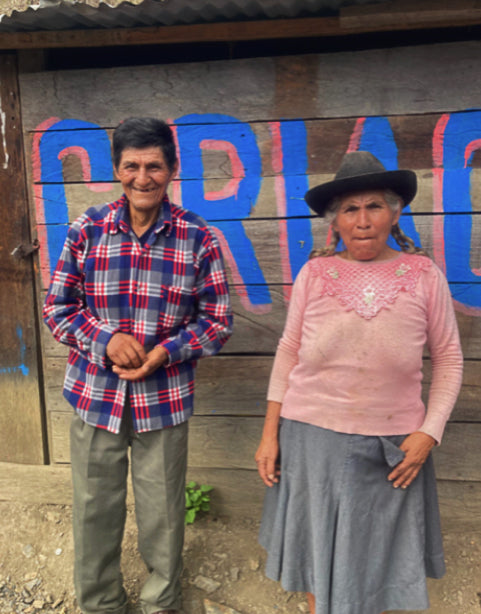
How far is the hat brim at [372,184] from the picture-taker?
161 cm

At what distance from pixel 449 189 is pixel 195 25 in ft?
4.66

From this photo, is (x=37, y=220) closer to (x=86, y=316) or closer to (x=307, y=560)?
(x=86, y=316)

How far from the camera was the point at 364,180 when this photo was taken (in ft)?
5.30

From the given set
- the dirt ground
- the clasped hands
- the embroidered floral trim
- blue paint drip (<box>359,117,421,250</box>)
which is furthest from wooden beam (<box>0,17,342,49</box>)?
the dirt ground

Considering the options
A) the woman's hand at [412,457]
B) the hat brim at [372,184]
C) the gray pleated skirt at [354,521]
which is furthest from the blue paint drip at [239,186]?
the woman's hand at [412,457]

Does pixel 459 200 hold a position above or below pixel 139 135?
below

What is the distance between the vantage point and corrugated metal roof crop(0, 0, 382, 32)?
2006 millimetres

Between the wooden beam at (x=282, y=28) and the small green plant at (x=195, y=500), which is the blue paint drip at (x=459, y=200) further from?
the small green plant at (x=195, y=500)

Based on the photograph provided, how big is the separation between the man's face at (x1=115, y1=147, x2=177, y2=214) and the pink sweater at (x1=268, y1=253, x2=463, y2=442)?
0.70 metres

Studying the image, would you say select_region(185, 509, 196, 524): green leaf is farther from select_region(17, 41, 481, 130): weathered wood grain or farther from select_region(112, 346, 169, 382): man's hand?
select_region(17, 41, 481, 130): weathered wood grain

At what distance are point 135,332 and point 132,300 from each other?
4.8 inches

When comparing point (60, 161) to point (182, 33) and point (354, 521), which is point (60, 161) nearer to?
point (182, 33)

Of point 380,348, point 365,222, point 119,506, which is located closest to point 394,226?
point 365,222

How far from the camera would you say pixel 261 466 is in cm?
185
